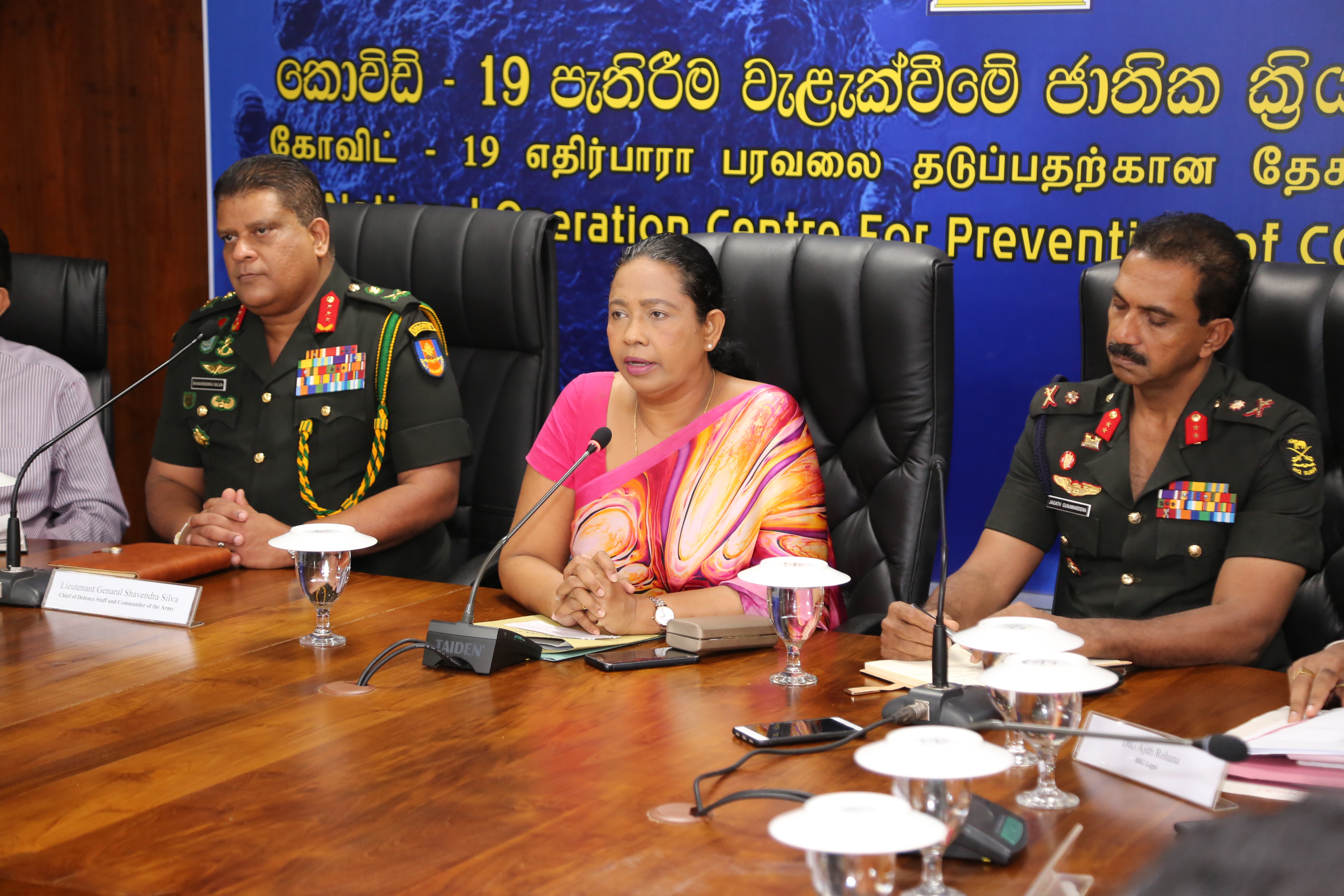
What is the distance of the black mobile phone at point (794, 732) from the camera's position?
1.36 metres

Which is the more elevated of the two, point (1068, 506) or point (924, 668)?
point (1068, 506)

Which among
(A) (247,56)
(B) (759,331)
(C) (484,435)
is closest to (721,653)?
(B) (759,331)

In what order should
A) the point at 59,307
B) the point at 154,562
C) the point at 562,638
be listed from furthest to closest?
the point at 59,307 → the point at 154,562 → the point at 562,638

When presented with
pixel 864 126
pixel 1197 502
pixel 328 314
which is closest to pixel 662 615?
pixel 1197 502

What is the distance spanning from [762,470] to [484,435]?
33.7 inches

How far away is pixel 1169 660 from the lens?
1.71 metres

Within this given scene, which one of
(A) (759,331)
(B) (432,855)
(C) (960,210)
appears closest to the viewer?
(B) (432,855)

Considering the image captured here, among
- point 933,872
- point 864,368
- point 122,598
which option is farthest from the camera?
point 864,368

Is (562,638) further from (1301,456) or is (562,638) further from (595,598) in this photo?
(1301,456)

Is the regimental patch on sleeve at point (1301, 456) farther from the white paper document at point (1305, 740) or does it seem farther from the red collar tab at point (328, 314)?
the red collar tab at point (328, 314)

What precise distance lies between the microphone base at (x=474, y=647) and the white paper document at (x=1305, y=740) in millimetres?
885

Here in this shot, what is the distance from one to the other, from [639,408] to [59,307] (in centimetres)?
161

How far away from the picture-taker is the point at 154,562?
2049mm

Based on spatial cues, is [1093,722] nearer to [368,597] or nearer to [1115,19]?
[368,597]
